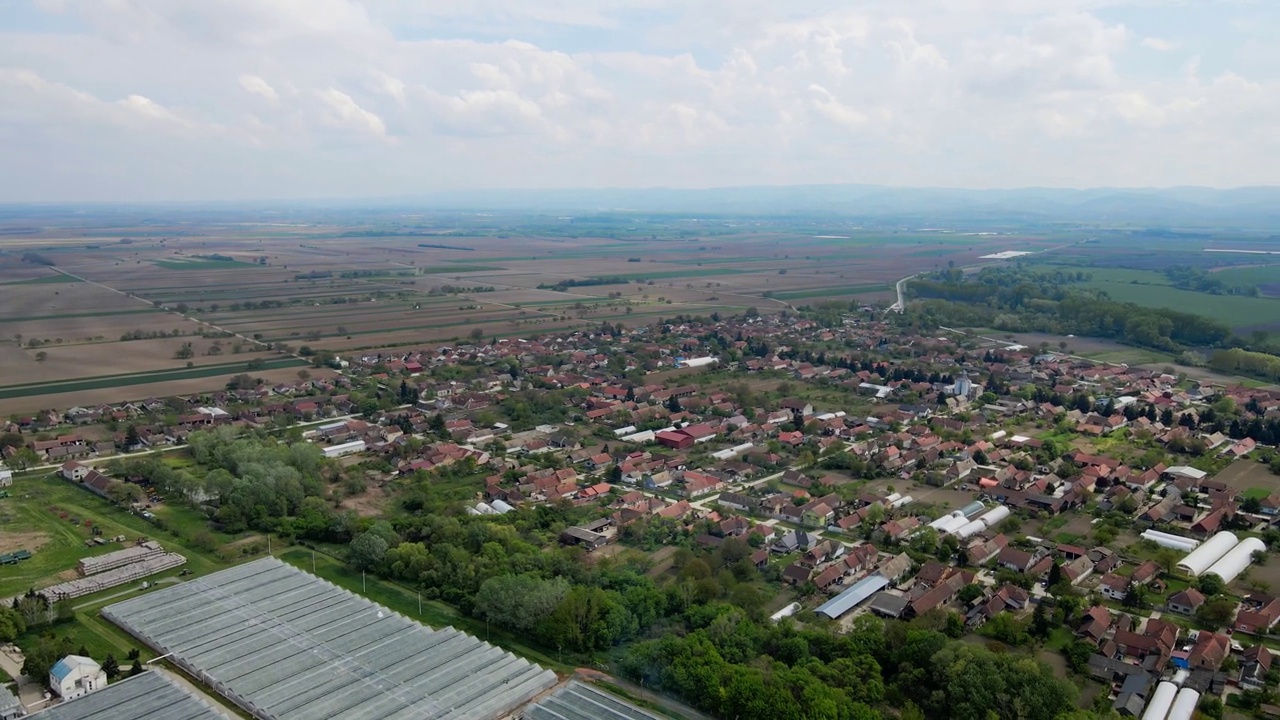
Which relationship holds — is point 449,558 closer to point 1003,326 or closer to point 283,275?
point 1003,326

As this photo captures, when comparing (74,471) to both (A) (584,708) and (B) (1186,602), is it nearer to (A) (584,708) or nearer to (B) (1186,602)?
(A) (584,708)

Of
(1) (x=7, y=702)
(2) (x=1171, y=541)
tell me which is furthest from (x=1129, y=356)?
(1) (x=7, y=702)

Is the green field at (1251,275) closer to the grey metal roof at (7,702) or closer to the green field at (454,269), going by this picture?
the green field at (454,269)

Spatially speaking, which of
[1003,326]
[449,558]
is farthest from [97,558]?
[1003,326]

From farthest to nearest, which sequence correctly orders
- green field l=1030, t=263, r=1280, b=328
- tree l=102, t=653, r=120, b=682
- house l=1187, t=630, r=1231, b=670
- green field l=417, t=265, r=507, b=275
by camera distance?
green field l=417, t=265, r=507, b=275 → green field l=1030, t=263, r=1280, b=328 → house l=1187, t=630, r=1231, b=670 → tree l=102, t=653, r=120, b=682

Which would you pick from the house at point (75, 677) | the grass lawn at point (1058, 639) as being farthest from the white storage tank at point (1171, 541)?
the house at point (75, 677)

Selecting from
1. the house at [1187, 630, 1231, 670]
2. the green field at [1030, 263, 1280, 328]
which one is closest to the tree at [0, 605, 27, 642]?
the house at [1187, 630, 1231, 670]

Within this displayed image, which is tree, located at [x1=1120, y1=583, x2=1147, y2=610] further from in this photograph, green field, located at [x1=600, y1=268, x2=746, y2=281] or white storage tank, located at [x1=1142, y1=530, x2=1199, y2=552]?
green field, located at [x1=600, y1=268, x2=746, y2=281]
